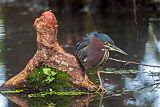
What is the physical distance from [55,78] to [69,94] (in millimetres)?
276

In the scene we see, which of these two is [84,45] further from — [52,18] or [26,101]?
[26,101]

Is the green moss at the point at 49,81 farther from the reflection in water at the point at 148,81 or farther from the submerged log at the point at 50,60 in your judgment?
the reflection in water at the point at 148,81

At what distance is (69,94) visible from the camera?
24.1 feet

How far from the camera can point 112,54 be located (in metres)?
11.0

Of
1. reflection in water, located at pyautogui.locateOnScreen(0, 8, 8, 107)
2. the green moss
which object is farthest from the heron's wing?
reflection in water, located at pyautogui.locateOnScreen(0, 8, 8, 107)

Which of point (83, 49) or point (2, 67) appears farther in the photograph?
point (2, 67)

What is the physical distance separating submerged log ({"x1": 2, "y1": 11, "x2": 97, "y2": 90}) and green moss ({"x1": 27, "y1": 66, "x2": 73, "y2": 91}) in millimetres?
64

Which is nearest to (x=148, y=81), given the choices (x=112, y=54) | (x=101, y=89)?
(x=101, y=89)

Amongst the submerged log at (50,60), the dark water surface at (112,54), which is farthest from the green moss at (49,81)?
the dark water surface at (112,54)

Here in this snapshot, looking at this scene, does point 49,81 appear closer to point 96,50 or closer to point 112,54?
point 96,50

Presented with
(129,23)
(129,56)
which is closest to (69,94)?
(129,56)

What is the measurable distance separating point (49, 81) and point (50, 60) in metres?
0.31

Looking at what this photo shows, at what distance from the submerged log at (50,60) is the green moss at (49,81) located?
0.06 m

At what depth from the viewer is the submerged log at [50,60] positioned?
7465 mm
